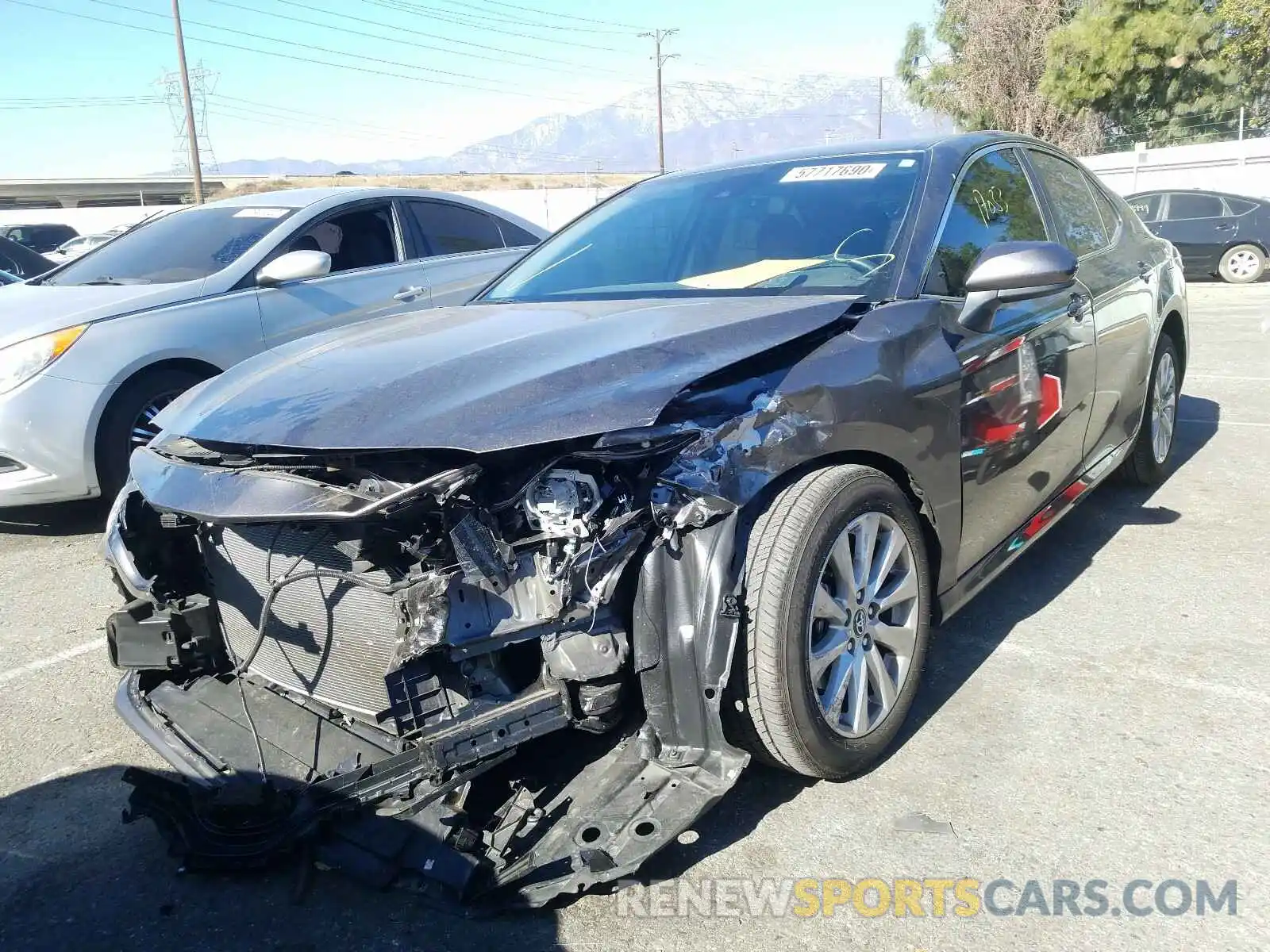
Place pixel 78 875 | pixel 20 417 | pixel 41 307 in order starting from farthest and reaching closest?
pixel 41 307
pixel 20 417
pixel 78 875

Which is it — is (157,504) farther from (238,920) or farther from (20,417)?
(20,417)

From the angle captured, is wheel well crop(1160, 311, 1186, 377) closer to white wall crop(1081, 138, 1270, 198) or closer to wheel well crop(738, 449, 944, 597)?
wheel well crop(738, 449, 944, 597)

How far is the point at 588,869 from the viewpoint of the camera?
6.55 ft

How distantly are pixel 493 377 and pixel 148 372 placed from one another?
11.1 ft

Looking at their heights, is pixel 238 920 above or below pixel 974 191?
below

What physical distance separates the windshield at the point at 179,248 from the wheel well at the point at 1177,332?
4.79 meters

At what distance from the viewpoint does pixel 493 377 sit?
226 cm

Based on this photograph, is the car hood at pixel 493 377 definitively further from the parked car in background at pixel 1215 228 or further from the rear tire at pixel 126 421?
the parked car in background at pixel 1215 228

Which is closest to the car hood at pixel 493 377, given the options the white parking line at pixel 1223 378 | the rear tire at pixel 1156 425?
the rear tire at pixel 1156 425

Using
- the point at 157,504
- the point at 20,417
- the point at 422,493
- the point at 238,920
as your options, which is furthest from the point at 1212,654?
the point at 20,417

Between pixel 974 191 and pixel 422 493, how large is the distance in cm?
228

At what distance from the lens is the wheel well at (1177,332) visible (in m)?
4.80

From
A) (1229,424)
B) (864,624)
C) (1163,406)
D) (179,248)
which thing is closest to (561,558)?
(864,624)

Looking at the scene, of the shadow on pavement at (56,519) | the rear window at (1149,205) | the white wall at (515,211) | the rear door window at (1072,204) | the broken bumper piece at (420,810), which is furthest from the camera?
the white wall at (515,211)
